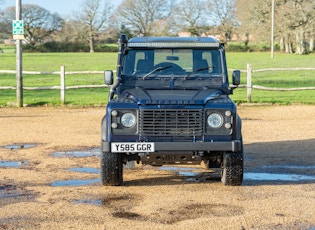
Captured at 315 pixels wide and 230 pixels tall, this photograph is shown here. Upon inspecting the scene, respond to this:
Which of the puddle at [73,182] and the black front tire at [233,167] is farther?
the puddle at [73,182]

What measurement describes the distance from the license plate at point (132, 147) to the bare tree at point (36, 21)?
300ft

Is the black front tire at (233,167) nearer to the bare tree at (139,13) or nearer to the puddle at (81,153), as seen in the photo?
the puddle at (81,153)

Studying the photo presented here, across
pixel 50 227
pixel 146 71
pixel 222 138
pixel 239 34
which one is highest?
pixel 239 34

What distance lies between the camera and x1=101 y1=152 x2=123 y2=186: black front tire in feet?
27.9

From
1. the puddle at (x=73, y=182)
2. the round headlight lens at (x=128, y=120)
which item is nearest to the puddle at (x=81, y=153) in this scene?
the puddle at (x=73, y=182)

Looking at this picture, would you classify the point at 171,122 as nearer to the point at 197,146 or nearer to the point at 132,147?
the point at 197,146

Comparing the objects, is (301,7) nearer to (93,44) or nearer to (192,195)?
(93,44)

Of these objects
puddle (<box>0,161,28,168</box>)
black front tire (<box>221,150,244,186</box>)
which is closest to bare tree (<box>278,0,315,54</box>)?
puddle (<box>0,161,28,168</box>)

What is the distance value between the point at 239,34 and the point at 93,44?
810 inches

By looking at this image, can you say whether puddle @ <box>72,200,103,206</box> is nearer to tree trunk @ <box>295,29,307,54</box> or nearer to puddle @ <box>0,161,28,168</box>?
puddle @ <box>0,161,28,168</box>

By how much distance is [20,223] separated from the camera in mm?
6711

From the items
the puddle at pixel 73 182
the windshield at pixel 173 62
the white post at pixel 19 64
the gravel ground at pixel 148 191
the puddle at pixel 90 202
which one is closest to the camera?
the gravel ground at pixel 148 191

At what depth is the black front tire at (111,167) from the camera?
851cm

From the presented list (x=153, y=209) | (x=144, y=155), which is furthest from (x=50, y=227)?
(x=144, y=155)
